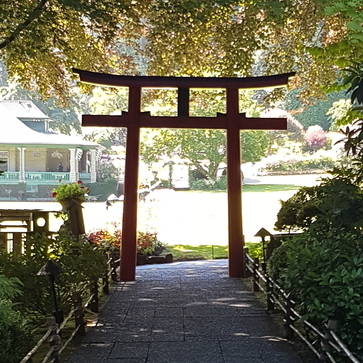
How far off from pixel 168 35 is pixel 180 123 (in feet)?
14.0

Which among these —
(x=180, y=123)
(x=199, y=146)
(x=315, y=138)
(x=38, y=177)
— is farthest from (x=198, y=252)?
(x=315, y=138)

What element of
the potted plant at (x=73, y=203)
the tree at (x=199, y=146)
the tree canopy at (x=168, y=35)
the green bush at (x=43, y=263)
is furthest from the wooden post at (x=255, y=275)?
the tree at (x=199, y=146)

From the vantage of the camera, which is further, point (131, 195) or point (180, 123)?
point (180, 123)

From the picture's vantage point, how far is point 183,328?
20.7ft

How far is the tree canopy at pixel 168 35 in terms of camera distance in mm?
9672

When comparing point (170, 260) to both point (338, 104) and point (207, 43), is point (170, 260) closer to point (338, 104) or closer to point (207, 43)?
point (207, 43)

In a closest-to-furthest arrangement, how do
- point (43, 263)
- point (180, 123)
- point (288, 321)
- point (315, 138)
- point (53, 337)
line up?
point (53, 337), point (288, 321), point (43, 263), point (180, 123), point (315, 138)

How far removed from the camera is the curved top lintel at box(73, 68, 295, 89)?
9609 millimetres

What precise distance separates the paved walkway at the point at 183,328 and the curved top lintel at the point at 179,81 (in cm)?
311

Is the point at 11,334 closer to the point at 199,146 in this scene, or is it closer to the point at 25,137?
the point at 199,146

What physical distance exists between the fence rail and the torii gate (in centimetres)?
161

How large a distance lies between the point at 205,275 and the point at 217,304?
257 centimetres

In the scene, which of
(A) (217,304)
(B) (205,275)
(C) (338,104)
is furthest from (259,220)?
(A) (217,304)

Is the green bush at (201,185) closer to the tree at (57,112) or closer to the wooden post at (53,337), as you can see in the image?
the tree at (57,112)
